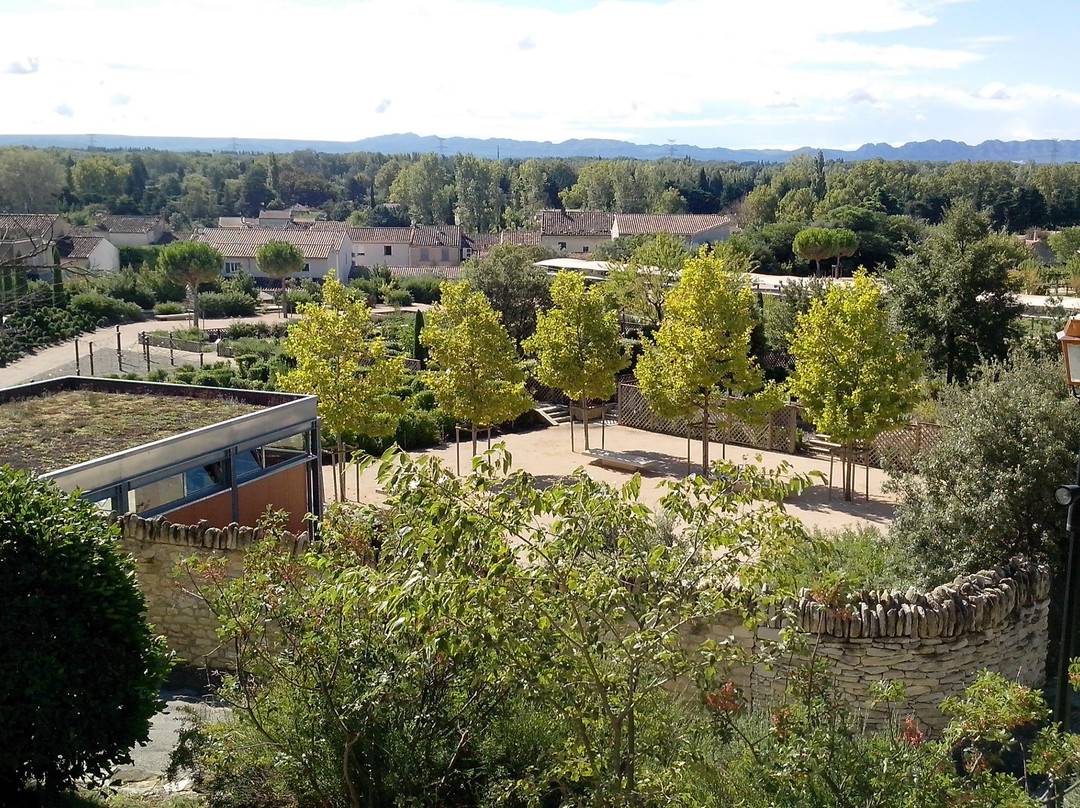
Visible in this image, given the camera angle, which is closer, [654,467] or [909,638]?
[909,638]

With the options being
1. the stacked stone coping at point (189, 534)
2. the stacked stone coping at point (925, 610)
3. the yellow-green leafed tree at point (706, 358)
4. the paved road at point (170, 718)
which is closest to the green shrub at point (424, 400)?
the yellow-green leafed tree at point (706, 358)

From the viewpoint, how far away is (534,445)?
23.5 meters

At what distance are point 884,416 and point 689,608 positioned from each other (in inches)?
525

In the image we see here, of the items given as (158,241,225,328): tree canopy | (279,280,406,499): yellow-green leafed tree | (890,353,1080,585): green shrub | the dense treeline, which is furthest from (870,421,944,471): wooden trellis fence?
the dense treeline

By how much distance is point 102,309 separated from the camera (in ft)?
161

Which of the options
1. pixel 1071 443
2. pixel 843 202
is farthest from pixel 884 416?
Result: pixel 843 202

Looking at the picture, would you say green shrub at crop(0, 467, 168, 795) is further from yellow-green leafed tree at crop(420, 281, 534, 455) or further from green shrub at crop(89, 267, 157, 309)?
green shrub at crop(89, 267, 157, 309)

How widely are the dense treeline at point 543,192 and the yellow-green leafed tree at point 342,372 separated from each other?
46.2 m

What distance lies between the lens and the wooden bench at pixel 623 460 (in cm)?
2112

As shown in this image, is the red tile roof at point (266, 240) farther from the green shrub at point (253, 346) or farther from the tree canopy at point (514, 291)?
the tree canopy at point (514, 291)

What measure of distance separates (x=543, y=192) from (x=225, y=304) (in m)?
70.9

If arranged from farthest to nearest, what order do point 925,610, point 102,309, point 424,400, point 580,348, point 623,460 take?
point 102,309, point 424,400, point 580,348, point 623,460, point 925,610

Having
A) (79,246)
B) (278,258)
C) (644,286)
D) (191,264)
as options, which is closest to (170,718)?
(644,286)

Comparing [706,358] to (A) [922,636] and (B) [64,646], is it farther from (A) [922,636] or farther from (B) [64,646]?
(B) [64,646]
